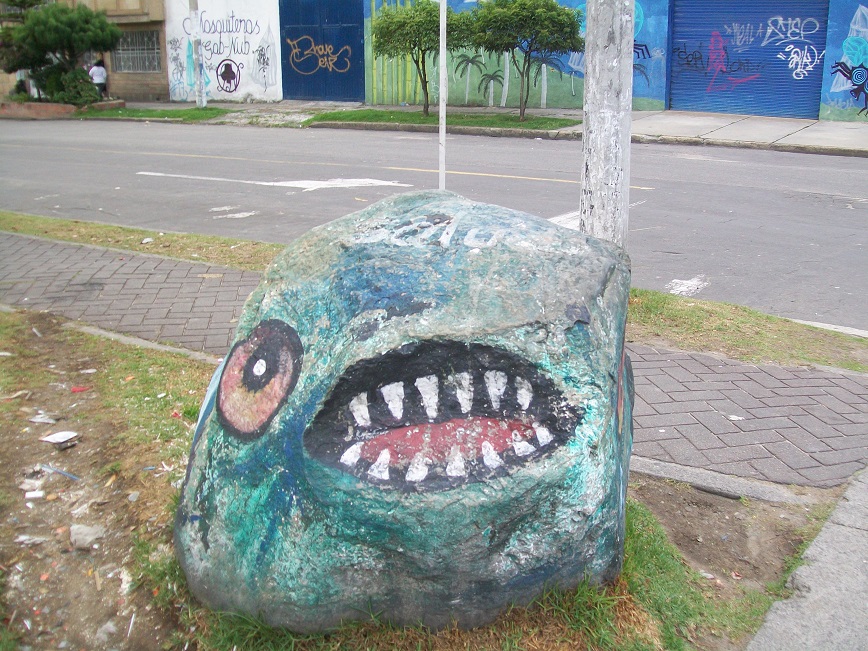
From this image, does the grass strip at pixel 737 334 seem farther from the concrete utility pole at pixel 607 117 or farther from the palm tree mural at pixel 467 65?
the palm tree mural at pixel 467 65

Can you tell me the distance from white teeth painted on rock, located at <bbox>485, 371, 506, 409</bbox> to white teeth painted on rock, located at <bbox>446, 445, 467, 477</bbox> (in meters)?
0.18

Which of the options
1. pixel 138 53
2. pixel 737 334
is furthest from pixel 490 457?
pixel 138 53

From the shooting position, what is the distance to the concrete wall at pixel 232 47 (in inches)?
1064

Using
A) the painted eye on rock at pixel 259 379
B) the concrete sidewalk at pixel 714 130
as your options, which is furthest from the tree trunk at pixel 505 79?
the painted eye on rock at pixel 259 379

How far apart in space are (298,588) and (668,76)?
67.7 feet

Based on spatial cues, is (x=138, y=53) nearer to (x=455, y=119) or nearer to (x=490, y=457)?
(x=455, y=119)

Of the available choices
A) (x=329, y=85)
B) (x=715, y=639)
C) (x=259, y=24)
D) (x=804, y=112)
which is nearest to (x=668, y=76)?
(x=804, y=112)

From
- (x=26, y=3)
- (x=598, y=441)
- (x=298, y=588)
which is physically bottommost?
(x=298, y=588)

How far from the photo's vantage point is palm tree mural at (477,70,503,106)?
907 inches

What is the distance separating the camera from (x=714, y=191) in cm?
1137

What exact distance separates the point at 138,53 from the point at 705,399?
29789 mm

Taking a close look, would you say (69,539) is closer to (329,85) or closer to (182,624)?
(182,624)

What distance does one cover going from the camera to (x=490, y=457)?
2531 millimetres

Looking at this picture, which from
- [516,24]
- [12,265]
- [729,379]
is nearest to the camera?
[729,379]
